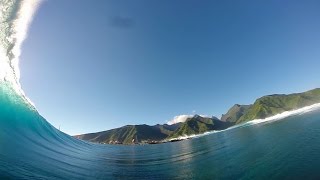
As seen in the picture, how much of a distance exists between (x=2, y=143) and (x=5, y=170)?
7.45 meters

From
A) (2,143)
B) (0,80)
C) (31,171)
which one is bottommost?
(31,171)

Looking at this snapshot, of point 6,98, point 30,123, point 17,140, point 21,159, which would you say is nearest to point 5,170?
point 21,159

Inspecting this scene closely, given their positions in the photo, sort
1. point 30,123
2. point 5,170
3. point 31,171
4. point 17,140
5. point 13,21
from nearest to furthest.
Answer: point 5,170 → point 31,171 → point 17,140 → point 13,21 → point 30,123

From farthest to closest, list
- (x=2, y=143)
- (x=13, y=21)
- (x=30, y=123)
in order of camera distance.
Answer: (x=30, y=123)
(x=13, y=21)
(x=2, y=143)

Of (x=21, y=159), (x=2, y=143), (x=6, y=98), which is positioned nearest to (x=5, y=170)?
(x=21, y=159)

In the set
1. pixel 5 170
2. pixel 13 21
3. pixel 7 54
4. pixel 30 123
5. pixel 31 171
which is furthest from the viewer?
pixel 30 123

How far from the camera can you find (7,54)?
2934 centimetres

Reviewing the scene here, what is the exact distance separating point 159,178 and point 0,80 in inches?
892

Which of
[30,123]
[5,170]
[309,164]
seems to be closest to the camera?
[5,170]

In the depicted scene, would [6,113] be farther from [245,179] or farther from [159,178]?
[245,179]

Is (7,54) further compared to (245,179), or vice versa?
(7,54)

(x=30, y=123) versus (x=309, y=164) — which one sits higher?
(x=30, y=123)

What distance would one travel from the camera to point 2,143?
70.9ft

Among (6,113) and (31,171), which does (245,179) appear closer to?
(31,171)
